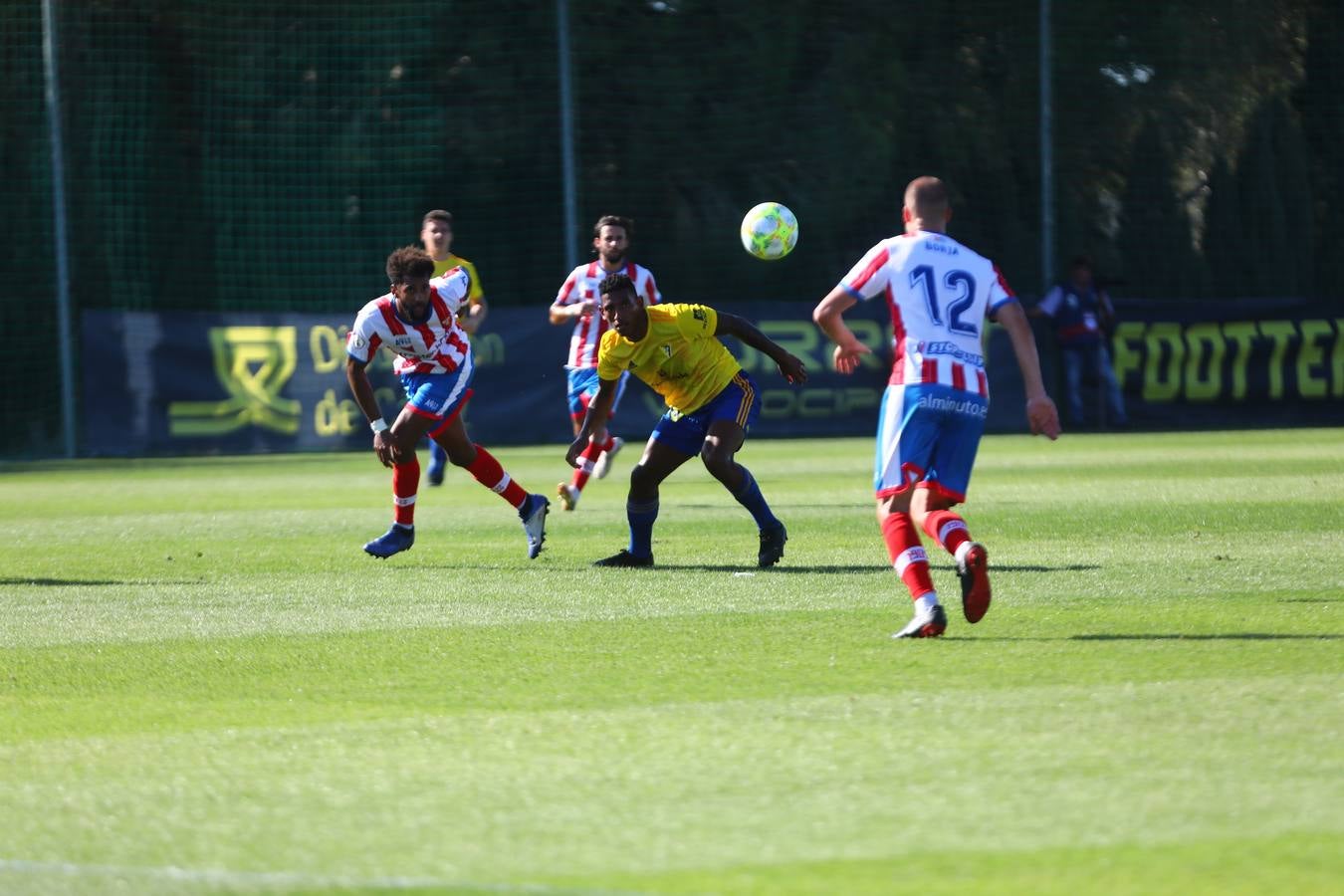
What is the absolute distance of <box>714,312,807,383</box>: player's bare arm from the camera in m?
10.0

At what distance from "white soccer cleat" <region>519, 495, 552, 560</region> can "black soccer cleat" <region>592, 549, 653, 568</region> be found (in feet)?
1.54

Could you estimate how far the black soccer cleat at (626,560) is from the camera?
10.6 m

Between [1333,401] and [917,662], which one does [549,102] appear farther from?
[917,662]

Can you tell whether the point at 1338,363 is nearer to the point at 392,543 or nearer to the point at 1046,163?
the point at 1046,163

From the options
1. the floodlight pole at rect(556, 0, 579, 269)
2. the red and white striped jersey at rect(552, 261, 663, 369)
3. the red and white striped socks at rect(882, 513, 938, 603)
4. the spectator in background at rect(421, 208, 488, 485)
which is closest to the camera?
the red and white striped socks at rect(882, 513, 938, 603)

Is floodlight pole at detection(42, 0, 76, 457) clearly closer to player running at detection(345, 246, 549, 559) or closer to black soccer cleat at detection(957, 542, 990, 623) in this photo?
player running at detection(345, 246, 549, 559)

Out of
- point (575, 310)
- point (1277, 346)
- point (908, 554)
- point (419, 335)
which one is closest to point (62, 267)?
point (575, 310)

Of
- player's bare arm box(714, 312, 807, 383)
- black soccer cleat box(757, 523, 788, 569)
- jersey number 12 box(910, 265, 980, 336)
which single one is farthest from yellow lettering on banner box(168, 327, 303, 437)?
jersey number 12 box(910, 265, 980, 336)

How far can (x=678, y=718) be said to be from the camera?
6.05m

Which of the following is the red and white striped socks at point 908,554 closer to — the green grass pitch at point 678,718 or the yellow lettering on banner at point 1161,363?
the green grass pitch at point 678,718

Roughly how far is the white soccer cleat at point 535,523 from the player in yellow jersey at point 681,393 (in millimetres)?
490

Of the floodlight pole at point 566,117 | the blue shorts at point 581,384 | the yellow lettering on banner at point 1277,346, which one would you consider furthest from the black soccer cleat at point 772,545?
the yellow lettering on banner at point 1277,346

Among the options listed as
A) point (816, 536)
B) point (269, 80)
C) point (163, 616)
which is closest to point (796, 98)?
point (269, 80)

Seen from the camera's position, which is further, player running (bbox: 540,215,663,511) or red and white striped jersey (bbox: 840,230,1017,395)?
player running (bbox: 540,215,663,511)
